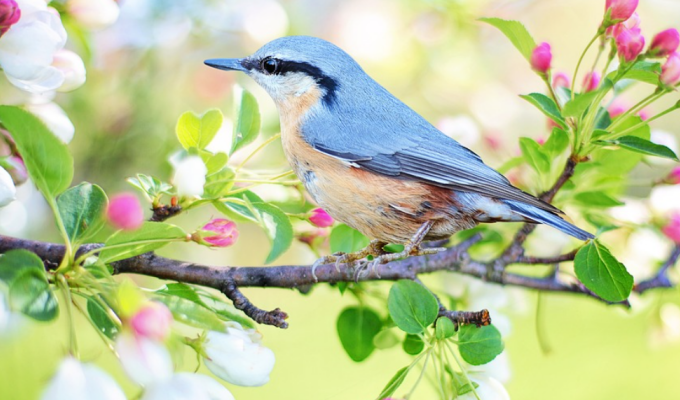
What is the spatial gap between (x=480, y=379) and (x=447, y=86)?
1.01 metres

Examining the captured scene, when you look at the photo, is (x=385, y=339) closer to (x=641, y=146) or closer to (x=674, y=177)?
(x=641, y=146)

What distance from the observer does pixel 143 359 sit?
62cm

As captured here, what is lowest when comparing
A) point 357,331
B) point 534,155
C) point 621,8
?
point 357,331

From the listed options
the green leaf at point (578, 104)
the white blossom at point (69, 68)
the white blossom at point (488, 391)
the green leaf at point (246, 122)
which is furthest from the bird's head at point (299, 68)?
the white blossom at point (488, 391)

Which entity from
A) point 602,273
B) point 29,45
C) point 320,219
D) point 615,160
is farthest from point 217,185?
point 615,160

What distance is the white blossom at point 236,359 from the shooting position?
76cm

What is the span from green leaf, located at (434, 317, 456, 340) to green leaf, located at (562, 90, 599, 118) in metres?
0.28

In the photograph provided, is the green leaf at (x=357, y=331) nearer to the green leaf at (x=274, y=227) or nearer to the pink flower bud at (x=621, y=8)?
the green leaf at (x=274, y=227)

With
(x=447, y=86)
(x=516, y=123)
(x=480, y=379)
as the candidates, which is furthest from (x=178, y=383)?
(x=516, y=123)

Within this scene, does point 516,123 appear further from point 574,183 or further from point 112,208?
point 112,208

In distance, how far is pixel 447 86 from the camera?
176 centimetres

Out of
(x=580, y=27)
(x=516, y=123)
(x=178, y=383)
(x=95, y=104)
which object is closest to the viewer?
(x=178, y=383)

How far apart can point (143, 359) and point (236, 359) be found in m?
0.15

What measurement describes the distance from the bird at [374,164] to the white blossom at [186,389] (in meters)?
0.31
